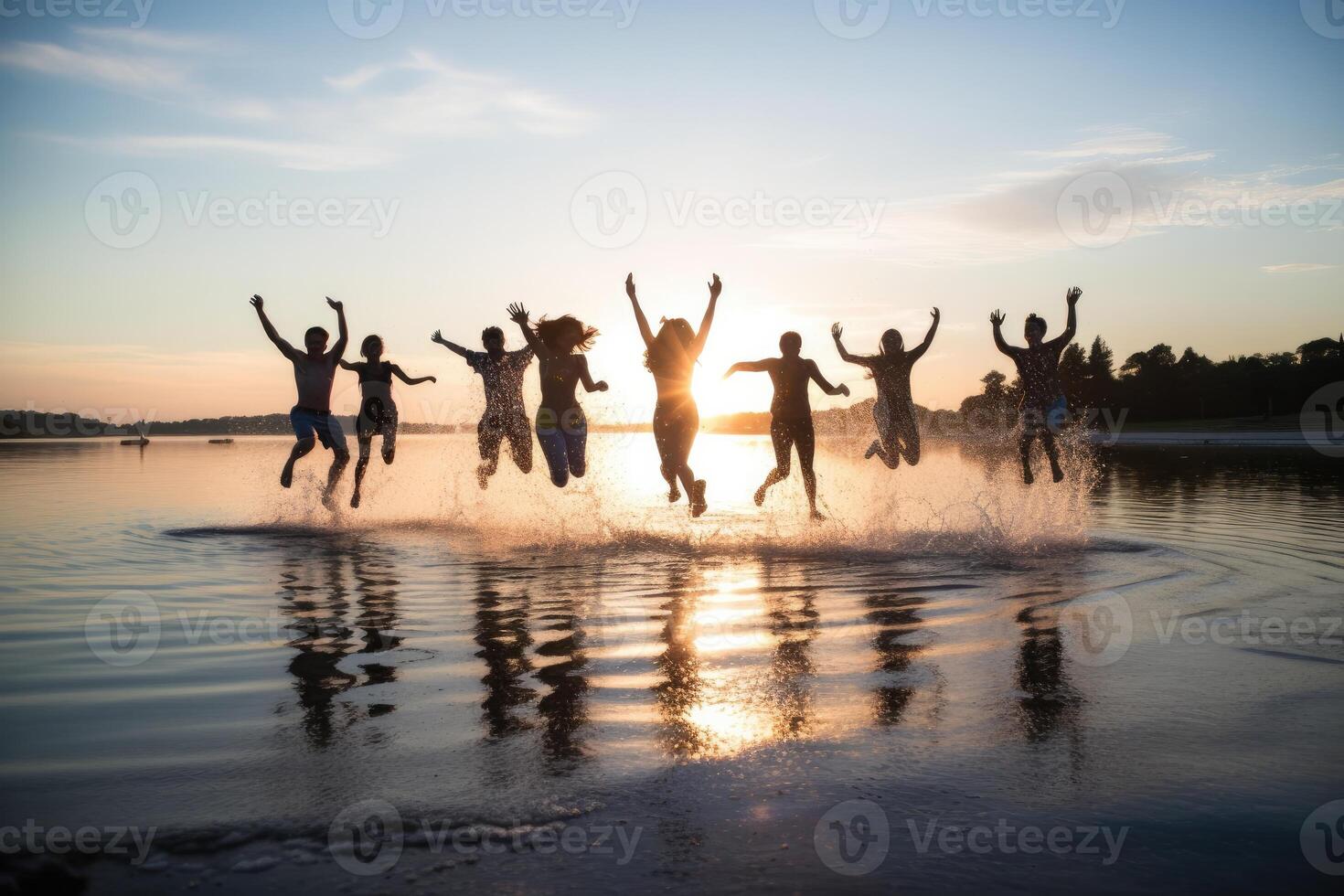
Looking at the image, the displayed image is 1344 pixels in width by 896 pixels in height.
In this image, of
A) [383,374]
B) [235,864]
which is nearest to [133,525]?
[383,374]

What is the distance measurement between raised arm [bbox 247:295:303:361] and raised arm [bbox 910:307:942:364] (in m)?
9.29

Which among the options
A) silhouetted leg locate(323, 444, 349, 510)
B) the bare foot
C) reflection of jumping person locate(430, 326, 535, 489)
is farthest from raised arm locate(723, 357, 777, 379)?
silhouetted leg locate(323, 444, 349, 510)

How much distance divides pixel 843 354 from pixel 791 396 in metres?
1.05

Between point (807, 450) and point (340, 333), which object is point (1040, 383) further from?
point (340, 333)

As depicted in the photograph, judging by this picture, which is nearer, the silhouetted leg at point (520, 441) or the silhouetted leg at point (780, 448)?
the silhouetted leg at point (520, 441)

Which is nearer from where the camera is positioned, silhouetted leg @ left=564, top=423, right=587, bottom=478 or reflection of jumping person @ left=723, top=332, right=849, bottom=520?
silhouetted leg @ left=564, top=423, right=587, bottom=478

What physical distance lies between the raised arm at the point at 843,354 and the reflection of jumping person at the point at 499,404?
4.38m

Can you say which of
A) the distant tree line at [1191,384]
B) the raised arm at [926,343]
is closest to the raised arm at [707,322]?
the raised arm at [926,343]

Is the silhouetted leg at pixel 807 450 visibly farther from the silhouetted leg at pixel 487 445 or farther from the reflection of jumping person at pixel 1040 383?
the silhouetted leg at pixel 487 445

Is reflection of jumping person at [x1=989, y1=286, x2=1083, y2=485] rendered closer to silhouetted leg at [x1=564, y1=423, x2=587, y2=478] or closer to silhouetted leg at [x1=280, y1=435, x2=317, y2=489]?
silhouetted leg at [x1=564, y1=423, x2=587, y2=478]

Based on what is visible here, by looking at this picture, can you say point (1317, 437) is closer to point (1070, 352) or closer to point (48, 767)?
point (1070, 352)

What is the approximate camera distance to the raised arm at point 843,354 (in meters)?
13.1

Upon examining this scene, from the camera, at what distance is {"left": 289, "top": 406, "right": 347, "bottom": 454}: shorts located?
13.8 m

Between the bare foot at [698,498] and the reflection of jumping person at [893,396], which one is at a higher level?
the reflection of jumping person at [893,396]
